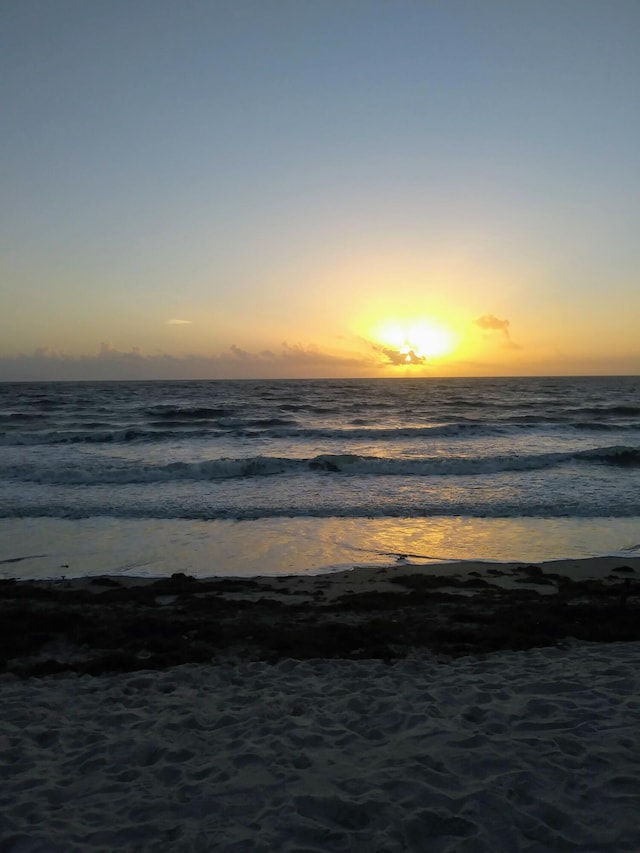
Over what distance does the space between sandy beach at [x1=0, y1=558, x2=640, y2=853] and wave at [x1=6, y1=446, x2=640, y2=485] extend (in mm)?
12348

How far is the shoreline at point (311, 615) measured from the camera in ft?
22.5

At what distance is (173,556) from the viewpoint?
37.5 ft

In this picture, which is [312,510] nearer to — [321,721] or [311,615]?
[311,615]

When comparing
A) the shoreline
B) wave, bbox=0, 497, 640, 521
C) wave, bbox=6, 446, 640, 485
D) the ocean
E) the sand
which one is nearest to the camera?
the sand

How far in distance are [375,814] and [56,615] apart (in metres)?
5.88

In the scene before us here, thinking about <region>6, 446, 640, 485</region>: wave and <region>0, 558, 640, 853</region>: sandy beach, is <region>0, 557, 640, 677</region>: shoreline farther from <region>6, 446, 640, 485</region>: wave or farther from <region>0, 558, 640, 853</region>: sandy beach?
<region>6, 446, 640, 485</region>: wave

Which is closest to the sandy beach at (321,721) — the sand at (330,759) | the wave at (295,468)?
the sand at (330,759)

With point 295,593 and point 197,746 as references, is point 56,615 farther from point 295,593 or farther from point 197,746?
point 197,746

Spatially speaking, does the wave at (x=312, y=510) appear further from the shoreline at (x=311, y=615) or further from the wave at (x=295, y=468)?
the shoreline at (x=311, y=615)

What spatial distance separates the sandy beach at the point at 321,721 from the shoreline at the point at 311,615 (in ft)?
0.13

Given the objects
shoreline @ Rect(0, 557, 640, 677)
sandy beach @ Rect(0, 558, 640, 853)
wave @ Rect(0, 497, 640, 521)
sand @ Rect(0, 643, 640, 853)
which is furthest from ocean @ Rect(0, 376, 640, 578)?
sand @ Rect(0, 643, 640, 853)

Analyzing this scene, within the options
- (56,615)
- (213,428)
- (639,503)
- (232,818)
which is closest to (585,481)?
(639,503)

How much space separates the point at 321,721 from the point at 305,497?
12.4 meters

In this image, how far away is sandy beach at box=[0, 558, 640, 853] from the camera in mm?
3609
